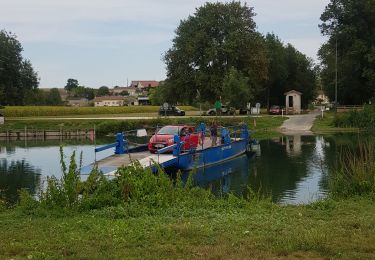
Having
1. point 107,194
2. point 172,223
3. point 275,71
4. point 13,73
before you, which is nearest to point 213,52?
point 275,71

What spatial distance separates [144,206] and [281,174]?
15.2 metres

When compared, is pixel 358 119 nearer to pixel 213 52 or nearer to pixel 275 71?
pixel 213 52

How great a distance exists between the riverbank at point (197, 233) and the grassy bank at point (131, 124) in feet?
141

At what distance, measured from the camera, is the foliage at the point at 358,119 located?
57.1 metres

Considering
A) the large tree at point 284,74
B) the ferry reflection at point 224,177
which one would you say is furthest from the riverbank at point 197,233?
the large tree at point 284,74

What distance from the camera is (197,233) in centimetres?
853

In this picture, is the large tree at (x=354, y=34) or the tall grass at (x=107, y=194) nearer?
the tall grass at (x=107, y=194)

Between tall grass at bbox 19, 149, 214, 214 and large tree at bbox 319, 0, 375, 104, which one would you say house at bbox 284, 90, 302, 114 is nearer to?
large tree at bbox 319, 0, 375, 104

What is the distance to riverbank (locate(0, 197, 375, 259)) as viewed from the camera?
7.34 metres

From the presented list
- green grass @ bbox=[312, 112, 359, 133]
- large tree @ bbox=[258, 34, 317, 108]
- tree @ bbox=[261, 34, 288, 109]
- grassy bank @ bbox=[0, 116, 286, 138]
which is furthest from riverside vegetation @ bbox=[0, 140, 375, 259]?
large tree @ bbox=[258, 34, 317, 108]

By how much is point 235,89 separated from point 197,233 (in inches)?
2172

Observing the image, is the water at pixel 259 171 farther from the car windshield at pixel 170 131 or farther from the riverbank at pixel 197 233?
the riverbank at pixel 197 233

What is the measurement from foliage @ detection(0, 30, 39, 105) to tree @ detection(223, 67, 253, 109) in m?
29.6

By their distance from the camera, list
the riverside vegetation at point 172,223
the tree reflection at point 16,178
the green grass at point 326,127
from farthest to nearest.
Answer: the green grass at point 326,127 < the tree reflection at point 16,178 < the riverside vegetation at point 172,223
